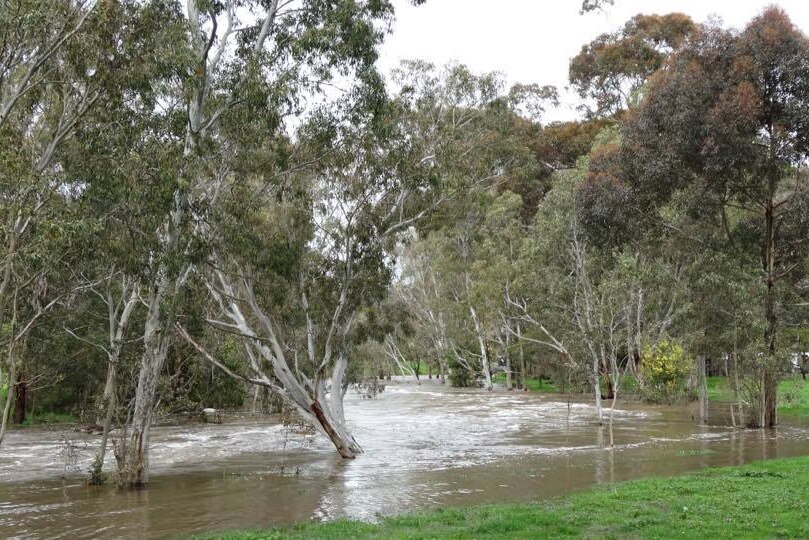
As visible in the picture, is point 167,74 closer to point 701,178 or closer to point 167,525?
point 167,525

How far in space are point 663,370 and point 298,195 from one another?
65.9 ft

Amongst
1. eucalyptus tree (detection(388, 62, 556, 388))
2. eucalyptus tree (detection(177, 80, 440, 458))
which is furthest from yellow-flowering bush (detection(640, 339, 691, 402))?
eucalyptus tree (detection(177, 80, 440, 458))

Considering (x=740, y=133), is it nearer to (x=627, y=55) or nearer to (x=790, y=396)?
(x=790, y=396)

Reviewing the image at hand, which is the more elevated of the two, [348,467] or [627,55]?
[627,55]

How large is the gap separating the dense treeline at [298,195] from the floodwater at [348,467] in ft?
4.50

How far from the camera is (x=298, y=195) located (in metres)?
17.3

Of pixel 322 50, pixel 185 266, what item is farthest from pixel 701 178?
pixel 185 266

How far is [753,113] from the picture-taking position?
17250 millimetres

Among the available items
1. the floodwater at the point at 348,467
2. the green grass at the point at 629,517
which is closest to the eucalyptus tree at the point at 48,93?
the floodwater at the point at 348,467

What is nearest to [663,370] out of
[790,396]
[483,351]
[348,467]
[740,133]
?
[790,396]

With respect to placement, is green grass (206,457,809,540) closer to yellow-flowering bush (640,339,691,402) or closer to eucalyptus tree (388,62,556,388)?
eucalyptus tree (388,62,556,388)

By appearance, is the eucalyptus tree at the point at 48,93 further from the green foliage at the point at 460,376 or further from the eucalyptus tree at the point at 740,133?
the green foliage at the point at 460,376

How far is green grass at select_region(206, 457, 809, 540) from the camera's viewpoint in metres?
7.84

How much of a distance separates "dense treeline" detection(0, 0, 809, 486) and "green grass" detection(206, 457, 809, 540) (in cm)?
573
